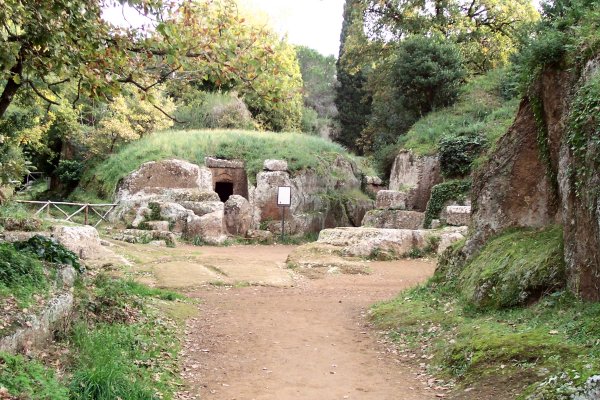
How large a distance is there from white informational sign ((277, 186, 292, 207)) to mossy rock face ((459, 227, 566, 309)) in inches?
583

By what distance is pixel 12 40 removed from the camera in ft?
22.2

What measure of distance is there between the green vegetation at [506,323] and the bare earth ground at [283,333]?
1.63 ft

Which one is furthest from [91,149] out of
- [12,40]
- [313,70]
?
[313,70]

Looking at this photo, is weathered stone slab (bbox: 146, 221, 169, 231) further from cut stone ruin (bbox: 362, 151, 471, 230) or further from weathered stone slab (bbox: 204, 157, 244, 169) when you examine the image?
cut stone ruin (bbox: 362, 151, 471, 230)

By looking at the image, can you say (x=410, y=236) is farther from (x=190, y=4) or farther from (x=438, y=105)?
(x=438, y=105)

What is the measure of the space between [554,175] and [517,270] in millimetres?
1720

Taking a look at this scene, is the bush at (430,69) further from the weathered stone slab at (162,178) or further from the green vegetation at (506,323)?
the green vegetation at (506,323)

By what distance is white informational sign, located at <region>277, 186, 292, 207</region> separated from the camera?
23.0 m

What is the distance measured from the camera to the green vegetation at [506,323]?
4.90 metres

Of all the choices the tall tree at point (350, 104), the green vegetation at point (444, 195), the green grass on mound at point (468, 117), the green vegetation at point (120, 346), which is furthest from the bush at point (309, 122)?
the green vegetation at point (120, 346)

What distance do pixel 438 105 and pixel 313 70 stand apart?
28422 millimetres

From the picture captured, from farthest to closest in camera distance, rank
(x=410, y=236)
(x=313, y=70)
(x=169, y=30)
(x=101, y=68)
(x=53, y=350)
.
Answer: (x=313, y=70) → (x=410, y=236) → (x=101, y=68) → (x=169, y=30) → (x=53, y=350)

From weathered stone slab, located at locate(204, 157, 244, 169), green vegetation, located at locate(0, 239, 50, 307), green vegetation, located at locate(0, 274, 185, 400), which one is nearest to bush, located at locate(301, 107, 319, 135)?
weathered stone slab, located at locate(204, 157, 244, 169)

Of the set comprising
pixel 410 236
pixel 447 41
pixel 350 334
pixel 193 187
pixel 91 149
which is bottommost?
pixel 350 334
